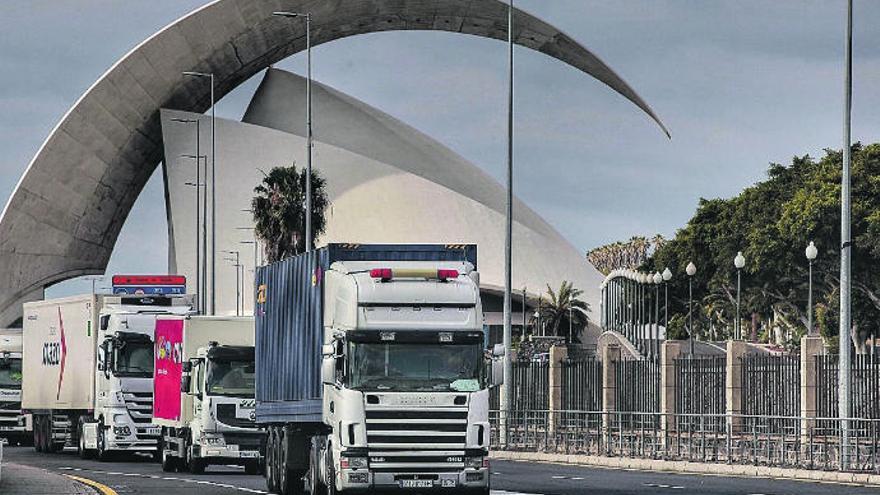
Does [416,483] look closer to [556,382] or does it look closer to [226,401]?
[226,401]

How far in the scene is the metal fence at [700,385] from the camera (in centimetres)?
3988

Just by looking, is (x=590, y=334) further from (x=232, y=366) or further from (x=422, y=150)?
(x=232, y=366)

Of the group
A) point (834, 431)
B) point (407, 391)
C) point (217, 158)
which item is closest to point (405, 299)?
point (407, 391)

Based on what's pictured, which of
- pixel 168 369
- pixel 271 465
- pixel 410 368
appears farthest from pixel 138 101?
pixel 410 368

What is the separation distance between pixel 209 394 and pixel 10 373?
2550 centimetres

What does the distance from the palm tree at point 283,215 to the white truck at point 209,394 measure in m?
55.7

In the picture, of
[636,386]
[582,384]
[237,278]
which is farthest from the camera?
[237,278]

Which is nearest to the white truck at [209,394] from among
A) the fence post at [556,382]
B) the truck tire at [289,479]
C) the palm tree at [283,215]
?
the truck tire at [289,479]

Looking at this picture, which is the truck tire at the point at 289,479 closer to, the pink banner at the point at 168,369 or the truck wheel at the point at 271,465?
the truck wheel at the point at 271,465

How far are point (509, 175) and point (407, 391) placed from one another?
85.0ft

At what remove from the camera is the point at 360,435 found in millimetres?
25250

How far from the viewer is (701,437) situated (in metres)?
39.3

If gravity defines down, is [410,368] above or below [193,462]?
above

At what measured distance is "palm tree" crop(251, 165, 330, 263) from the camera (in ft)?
320
